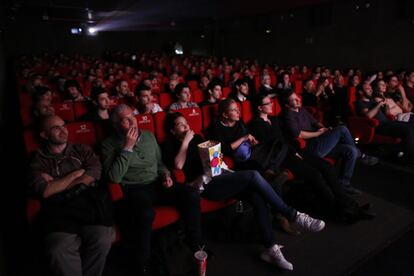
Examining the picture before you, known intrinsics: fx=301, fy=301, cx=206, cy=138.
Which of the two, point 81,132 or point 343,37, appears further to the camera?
point 343,37

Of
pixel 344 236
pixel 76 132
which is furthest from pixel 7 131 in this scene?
pixel 344 236

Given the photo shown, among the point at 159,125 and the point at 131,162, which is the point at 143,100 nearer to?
the point at 159,125

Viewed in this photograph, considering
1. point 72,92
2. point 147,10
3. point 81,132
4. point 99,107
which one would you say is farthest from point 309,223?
point 147,10

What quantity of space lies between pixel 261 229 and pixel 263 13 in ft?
37.6

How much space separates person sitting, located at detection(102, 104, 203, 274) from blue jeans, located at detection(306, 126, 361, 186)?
1498mm

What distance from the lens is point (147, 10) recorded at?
13.0 metres

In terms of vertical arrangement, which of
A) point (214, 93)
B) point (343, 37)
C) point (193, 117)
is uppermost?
point (343, 37)

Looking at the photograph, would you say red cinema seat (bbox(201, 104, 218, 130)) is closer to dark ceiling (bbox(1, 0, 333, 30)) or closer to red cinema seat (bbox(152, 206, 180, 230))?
red cinema seat (bbox(152, 206, 180, 230))

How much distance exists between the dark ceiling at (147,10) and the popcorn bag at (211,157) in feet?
28.1

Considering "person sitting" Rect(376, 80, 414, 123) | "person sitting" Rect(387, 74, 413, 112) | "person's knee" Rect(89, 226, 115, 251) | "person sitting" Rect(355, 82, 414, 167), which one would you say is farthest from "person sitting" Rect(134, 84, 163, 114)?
"person sitting" Rect(387, 74, 413, 112)

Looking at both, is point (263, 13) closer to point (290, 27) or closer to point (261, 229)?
point (290, 27)

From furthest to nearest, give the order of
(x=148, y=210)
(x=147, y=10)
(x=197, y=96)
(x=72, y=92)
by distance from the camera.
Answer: (x=147, y=10) < (x=197, y=96) < (x=72, y=92) < (x=148, y=210)

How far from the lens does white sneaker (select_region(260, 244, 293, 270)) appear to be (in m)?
2.02

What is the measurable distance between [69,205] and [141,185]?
21.0 inches
